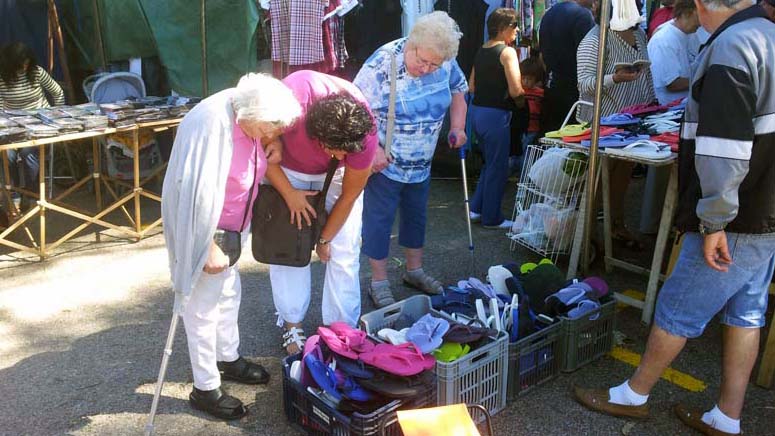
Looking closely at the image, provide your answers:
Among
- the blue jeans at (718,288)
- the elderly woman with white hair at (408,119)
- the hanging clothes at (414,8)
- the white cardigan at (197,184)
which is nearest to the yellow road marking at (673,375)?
the blue jeans at (718,288)

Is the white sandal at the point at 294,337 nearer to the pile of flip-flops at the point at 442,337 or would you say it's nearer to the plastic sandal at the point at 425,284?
the pile of flip-flops at the point at 442,337

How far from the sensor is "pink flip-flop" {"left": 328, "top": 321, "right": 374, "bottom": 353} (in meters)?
2.88

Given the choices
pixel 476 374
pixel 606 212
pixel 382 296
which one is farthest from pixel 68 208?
pixel 606 212

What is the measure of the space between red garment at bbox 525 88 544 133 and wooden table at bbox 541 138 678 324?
2273 millimetres

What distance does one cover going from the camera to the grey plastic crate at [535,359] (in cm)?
305

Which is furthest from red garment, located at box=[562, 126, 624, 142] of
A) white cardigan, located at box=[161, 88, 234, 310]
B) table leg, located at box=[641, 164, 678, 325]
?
white cardigan, located at box=[161, 88, 234, 310]

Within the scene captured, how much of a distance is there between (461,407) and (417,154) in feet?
6.16

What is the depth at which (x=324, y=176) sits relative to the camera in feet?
10.7

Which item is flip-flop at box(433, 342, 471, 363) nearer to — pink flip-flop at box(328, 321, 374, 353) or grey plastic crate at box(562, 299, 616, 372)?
pink flip-flop at box(328, 321, 374, 353)

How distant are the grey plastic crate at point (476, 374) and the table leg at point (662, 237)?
4.31ft

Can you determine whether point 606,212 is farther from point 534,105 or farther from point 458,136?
point 534,105

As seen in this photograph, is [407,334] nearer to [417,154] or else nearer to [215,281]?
[215,281]

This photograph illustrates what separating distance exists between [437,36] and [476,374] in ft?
5.62

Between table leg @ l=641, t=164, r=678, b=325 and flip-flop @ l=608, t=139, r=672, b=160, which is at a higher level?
flip-flop @ l=608, t=139, r=672, b=160
